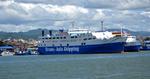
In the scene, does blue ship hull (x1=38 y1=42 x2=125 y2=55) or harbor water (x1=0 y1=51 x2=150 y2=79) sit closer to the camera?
harbor water (x1=0 y1=51 x2=150 y2=79)

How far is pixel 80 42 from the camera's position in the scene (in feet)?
555

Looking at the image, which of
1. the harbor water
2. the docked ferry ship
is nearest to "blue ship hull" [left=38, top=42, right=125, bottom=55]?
the docked ferry ship

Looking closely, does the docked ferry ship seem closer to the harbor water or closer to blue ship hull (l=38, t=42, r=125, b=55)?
blue ship hull (l=38, t=42, r=125, b=55)

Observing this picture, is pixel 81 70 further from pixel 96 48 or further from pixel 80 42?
pixel 80 42

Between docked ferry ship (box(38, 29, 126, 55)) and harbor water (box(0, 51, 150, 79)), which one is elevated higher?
docked ferry ship (box(38, 29, 126, 55))

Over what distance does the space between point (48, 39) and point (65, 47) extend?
11271mm

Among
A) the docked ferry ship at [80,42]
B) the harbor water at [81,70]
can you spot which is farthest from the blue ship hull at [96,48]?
the harbor water at [81,70]

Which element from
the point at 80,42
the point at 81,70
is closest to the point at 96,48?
the point at 80,42

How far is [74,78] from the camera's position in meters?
56.3

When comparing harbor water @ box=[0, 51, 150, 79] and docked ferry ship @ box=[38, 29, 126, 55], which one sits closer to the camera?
harbor water @ box=[0, 51, 150, 79]

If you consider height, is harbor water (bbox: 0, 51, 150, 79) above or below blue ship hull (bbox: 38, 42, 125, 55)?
below

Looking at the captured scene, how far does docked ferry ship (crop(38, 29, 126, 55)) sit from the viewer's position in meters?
A: 164

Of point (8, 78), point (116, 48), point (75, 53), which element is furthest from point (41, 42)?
point (8, 78)

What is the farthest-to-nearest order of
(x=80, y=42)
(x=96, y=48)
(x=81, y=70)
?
(x=80, y=42)
(x=96, y=48)
(x=81, y=70)
